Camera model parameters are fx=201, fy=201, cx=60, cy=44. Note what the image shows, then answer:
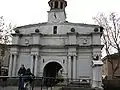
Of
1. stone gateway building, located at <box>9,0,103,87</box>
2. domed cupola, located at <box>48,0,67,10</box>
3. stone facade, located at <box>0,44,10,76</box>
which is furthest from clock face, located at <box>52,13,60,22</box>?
stone facade, located at <box>0,44,10,76</box>

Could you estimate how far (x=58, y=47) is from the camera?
31.4 meters

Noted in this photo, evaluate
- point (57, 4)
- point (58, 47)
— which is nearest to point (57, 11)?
point (57, 4)

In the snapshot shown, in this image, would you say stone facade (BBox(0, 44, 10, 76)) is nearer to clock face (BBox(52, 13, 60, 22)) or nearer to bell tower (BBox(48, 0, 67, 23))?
bell tower (BBox(48, 0, 67, 23))

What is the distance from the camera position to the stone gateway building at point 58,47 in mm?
30266

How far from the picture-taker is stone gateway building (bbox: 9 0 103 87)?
3027 cm

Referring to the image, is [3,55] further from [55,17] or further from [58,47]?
[55,17]

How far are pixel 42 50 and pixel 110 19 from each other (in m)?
13.4

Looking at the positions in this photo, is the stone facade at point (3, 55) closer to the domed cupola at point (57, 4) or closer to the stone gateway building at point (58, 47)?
the stone gateway building at point (58, 47)

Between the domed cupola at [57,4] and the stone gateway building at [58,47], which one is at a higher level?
the domed cupola at [57,4]

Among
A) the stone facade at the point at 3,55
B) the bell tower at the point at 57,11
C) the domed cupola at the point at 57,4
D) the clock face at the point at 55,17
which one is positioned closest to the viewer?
the stone facade at the point at 3,55

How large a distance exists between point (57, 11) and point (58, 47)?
699cm

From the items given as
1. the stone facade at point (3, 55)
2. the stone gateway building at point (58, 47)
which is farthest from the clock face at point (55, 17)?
the stone facade at point (3, 55)

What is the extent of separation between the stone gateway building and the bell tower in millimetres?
221

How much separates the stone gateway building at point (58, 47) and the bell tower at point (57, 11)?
0.22 metres
